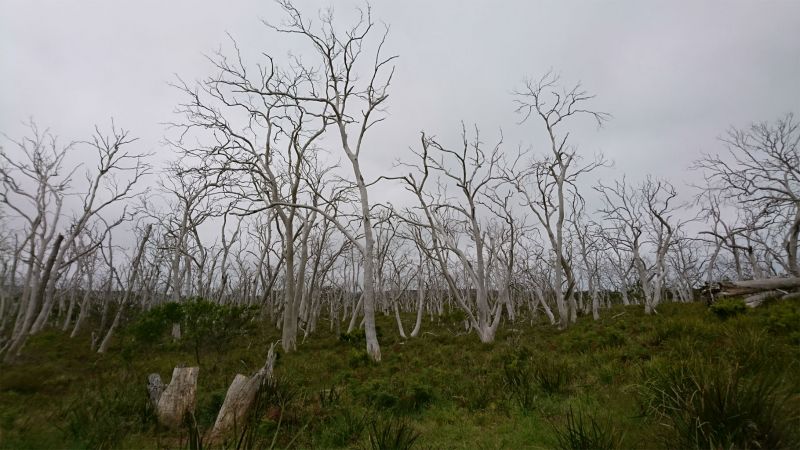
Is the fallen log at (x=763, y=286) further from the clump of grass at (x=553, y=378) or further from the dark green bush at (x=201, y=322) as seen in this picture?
the dark green bush at (x=201, y=322)

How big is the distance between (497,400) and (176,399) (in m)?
5.01

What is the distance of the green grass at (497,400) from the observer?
11.3ft

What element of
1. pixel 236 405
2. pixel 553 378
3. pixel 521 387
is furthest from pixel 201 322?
pixel 553 378

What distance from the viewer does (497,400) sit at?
558cm

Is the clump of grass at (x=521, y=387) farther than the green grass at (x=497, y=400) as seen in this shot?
Yes

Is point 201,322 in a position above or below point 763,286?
below

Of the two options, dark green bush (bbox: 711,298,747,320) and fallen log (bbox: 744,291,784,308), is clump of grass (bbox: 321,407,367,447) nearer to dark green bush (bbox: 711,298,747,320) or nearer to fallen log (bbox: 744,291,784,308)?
dark green bush (bbox: 711,298,747,320)

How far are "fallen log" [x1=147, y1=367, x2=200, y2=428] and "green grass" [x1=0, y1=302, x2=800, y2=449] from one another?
7.1 inches

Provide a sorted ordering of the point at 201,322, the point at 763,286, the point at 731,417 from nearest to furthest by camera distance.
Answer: the point at 731,417 < the point at 763,286 < the point at 201,322

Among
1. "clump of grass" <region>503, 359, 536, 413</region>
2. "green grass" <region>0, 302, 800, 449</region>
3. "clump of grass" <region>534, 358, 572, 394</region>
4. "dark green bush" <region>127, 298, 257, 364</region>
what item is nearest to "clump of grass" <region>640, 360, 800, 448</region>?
"green grass" <region>0, 302, 800, 449</region>

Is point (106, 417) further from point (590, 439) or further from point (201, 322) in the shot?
point (201, 322)

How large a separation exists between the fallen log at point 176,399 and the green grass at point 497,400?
181 mm

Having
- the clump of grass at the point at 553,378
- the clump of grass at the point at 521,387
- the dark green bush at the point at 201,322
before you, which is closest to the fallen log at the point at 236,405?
the clump of grass at the point at 521,387

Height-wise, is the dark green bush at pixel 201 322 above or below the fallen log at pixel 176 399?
above
